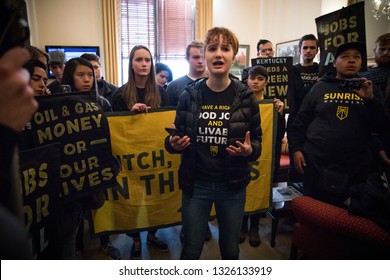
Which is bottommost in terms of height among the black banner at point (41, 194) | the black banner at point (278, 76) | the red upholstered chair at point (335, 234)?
the red upholstered chair at point (335, 234)

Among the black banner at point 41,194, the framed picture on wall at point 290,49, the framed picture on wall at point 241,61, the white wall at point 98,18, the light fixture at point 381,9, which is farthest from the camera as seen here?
the framed picture on wall at point 241,61

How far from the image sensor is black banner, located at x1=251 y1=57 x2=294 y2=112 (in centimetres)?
248

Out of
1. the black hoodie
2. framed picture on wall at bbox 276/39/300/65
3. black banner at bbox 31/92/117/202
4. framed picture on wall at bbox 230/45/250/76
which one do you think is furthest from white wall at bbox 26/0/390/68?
black banner at bbox 31/92/117/202

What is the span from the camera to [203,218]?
1.42 m

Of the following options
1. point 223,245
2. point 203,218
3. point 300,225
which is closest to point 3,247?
point 203,218

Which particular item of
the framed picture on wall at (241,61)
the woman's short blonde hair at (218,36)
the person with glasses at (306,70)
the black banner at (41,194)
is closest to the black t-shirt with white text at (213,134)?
the woman's short blonde hair at (218,36)

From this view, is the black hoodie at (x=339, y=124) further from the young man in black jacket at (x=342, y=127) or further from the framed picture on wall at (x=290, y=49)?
the framed picture on wall at (x=290, y=49)

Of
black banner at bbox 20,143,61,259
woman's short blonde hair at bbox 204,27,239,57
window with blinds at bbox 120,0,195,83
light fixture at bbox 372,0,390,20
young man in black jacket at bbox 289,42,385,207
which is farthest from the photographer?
window with blinds at bbox 120,0,195,83

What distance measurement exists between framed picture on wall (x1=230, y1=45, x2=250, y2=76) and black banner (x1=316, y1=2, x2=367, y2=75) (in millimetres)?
4459

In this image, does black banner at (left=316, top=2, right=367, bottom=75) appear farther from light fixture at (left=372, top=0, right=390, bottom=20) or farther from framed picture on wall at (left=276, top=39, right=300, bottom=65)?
framed picture on wall at (left=276, top=39, right=300, bottom=65)

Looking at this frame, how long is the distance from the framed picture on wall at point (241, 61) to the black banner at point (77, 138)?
5.50m

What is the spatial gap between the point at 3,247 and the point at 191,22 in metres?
6.80

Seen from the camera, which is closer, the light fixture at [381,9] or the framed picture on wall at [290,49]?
the light fixture at [381,9]

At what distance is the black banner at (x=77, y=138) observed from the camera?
1344mm
